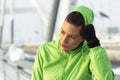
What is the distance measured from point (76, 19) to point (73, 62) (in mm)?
364

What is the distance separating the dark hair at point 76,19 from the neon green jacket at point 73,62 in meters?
0.23

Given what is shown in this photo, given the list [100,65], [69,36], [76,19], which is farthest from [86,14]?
[100,65]

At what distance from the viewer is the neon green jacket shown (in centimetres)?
350

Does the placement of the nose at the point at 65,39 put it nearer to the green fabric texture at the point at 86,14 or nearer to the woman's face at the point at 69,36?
the woman's face at the point at 69,36

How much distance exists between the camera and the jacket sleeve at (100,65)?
135 inches

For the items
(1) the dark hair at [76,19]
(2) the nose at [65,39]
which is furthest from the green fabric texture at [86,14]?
(2) the nose at [65,39]

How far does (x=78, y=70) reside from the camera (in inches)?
143

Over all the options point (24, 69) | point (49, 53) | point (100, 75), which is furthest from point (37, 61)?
point (24, 69)

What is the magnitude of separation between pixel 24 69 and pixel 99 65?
4263 millimetres

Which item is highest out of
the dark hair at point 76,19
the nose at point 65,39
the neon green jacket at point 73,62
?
the dark hair at point 76,19

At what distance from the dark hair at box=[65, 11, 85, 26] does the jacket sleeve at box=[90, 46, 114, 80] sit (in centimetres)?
23

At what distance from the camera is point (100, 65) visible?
348 cm

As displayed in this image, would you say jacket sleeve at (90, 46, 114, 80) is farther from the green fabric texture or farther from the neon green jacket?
the green fabric texture

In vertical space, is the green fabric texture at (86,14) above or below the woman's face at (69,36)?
above
